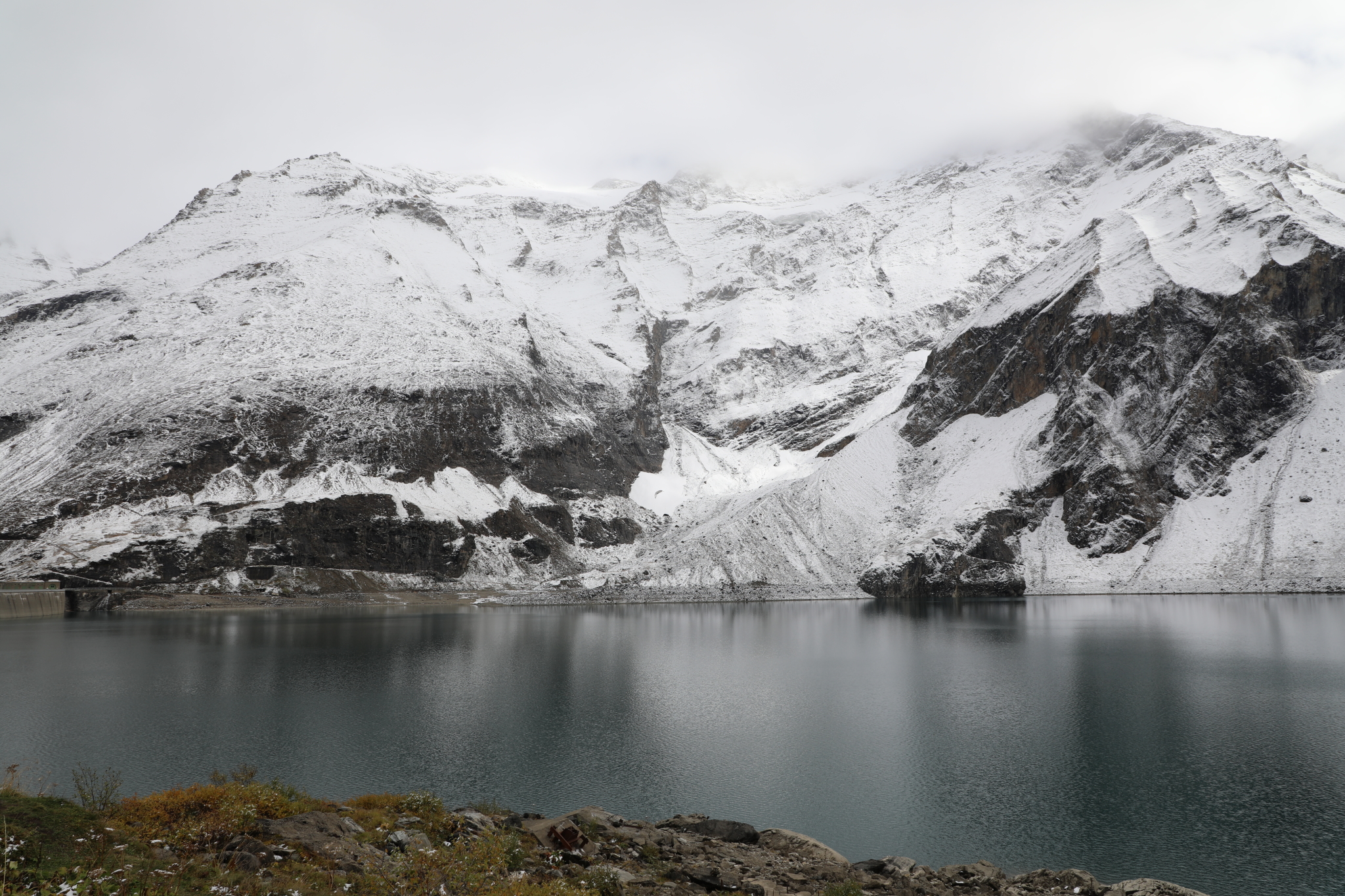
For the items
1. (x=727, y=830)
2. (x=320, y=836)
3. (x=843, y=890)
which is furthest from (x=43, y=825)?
(x=727, y=830)

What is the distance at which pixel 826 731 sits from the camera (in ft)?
132

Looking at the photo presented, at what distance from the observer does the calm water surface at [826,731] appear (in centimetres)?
2656

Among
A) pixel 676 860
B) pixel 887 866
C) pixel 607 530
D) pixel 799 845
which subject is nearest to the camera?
pixel 676 860

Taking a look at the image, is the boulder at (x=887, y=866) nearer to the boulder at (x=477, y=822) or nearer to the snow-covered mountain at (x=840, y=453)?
the boulder at (x=477, y=822)

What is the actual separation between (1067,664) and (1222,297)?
128 metres

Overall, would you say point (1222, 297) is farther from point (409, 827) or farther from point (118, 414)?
point (118, 414)

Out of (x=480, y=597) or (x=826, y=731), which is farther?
(x=480, y=597)

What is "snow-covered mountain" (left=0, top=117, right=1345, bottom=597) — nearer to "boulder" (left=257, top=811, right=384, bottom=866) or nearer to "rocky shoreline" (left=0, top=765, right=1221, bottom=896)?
"rocky shoreline" (left=0, top=765, right=1221, bottom=896)

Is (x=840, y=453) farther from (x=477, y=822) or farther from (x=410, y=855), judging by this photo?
(x=410, y=855)

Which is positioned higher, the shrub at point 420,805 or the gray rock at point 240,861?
the gray rock at point 240,861

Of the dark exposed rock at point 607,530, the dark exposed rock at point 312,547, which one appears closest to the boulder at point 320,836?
the dark exposed rock at point 312,547

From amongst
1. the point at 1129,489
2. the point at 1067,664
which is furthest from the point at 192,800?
the point at 1129,489

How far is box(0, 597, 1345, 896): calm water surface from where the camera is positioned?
2656cm

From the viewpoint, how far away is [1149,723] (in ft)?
128
